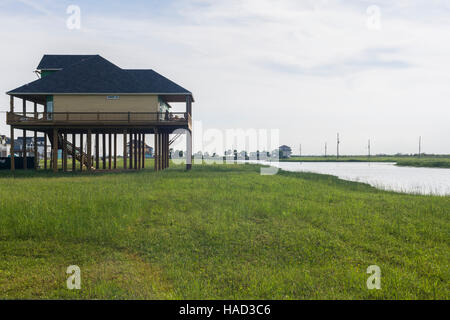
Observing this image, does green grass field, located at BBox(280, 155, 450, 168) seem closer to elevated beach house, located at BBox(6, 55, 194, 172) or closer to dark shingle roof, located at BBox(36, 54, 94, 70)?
elevated beach house, located at BBox(6, 55, 194, 172)

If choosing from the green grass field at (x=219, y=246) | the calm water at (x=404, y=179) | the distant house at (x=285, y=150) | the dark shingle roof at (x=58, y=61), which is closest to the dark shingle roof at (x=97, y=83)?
the dark shingle roof at (x=58, y=61)

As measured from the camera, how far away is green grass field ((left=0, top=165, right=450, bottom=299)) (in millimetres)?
6379

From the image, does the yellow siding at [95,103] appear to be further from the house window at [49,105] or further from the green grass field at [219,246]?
the green grass field at [219,246]

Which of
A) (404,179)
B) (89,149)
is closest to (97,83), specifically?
(89,149)

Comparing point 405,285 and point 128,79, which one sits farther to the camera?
point 128,79

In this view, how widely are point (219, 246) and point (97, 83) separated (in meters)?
24.8

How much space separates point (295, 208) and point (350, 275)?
5.67 metres

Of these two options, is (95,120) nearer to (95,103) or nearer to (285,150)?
(95,103)

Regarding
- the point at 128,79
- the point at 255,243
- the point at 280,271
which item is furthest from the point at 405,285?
the point at 128,79

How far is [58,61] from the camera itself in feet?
116

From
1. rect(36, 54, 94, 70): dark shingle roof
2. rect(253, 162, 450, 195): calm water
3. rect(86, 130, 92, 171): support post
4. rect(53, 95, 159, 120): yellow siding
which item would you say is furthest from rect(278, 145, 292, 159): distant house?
rect(86, 130, 92, 171): support post

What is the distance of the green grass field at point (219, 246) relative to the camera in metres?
6.38

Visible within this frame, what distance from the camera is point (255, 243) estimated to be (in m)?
8.87
